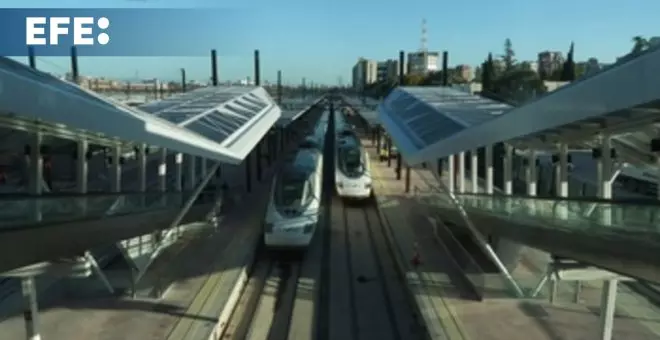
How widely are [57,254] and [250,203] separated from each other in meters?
19.4

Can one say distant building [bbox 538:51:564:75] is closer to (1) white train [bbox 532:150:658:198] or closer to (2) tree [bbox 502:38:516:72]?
(2) tree [bbox 502:38:516:72]

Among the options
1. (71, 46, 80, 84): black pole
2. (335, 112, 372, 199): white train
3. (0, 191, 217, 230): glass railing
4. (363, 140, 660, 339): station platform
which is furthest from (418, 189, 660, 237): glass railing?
(71, 46, 80, 84): black pole

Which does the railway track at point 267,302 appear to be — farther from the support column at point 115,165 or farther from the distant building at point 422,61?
the distant building at point 422,61

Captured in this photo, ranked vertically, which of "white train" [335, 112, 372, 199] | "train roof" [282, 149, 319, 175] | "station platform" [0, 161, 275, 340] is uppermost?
"train roof" [282, 149, 319, 175]

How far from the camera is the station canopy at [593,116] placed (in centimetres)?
606

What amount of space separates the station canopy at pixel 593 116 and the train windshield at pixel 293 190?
4.32 m

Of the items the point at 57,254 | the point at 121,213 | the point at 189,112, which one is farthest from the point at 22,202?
the point at 189,112

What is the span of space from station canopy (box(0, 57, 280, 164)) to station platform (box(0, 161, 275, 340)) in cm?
303

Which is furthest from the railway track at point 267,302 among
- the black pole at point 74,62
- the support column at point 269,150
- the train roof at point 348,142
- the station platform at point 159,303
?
the support column at point 269,150

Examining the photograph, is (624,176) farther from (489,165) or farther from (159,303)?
(159,303)

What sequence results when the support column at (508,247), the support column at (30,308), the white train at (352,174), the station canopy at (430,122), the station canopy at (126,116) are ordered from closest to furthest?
1. the station canopy at (126,116)
2. the support column at (30,308)
3. the support column at (508,247)
4. the station canopy at (430,122)
5. the white train at (352,174)

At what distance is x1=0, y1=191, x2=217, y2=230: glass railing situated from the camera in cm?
689

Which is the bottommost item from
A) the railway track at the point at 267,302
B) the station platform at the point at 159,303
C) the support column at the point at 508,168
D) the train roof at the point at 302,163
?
the railway track at the point at 267,302

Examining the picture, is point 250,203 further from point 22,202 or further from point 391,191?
point 22,202
